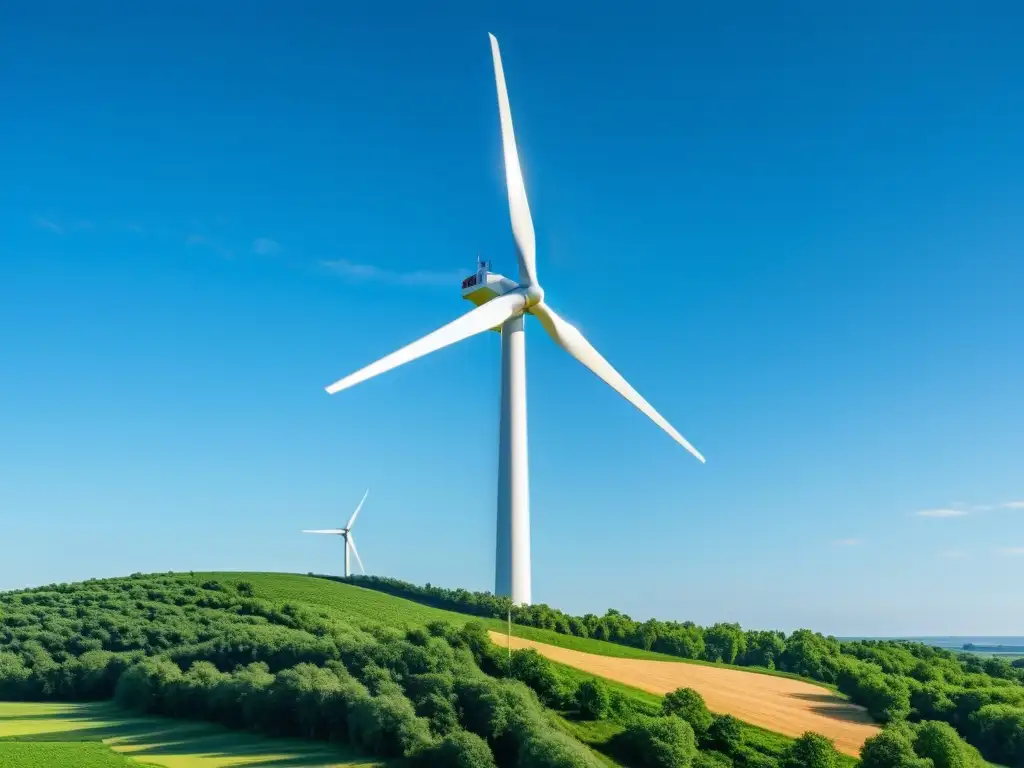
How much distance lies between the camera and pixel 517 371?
9094 centimetres

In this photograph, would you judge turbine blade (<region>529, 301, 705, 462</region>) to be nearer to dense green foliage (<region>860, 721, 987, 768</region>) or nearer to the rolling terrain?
the rolling terrain

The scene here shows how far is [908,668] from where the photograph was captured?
9856cm

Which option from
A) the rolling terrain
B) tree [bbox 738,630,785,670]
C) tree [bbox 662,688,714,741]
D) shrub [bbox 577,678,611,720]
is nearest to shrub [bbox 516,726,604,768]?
shrub [bbox 577,678,611,720]

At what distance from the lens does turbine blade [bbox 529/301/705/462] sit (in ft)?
293

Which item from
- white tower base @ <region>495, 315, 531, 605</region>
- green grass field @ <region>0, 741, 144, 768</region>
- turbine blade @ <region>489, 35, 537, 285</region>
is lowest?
green grass field @ <region>0, 741, 144, 768</region>

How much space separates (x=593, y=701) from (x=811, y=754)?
16593mm

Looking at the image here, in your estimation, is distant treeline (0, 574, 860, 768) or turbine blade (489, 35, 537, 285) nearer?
distant treeline (0, 574, 860, 768)

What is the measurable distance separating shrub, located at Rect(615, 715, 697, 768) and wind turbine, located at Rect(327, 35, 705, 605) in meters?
25.8

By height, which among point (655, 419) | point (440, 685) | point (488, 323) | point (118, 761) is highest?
point (488, 323)

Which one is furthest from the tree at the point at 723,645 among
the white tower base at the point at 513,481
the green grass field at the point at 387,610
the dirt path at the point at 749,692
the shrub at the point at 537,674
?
the shrub at the point at 537,674

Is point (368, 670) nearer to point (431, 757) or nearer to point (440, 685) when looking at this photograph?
point (440, 685)

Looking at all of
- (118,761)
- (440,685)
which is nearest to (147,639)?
(118,761)

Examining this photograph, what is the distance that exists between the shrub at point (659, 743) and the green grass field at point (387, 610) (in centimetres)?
2590

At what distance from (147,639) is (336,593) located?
76.3ft
